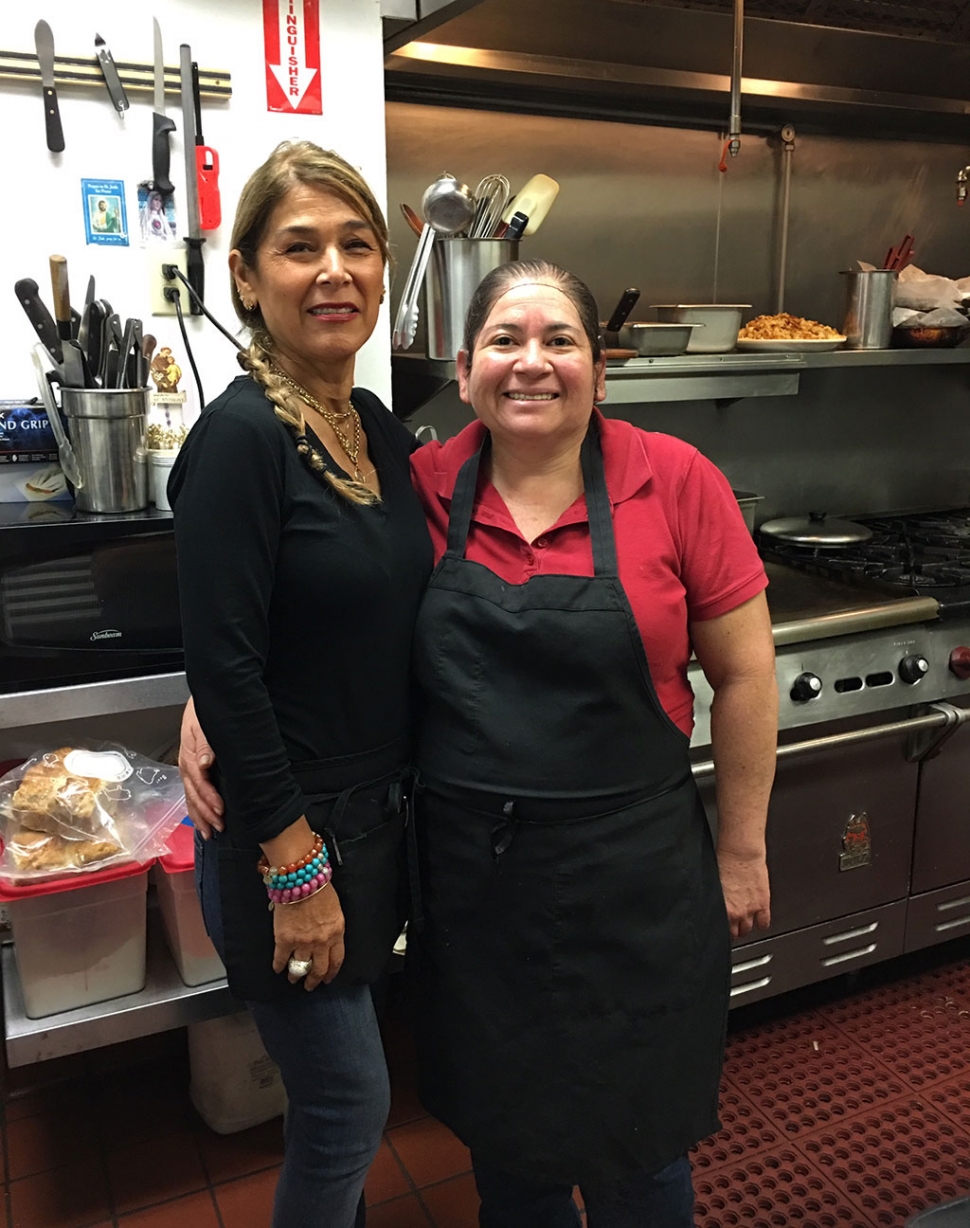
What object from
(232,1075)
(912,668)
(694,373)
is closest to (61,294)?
(694,373)

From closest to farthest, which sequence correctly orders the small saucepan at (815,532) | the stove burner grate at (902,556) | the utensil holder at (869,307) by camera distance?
the stove burner grate at (902,556)
the utensil holder at (869,307)
the small saucepan at (815,532)

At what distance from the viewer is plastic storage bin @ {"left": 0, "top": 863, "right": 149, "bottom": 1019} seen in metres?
1.59

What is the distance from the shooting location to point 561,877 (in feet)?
4.17

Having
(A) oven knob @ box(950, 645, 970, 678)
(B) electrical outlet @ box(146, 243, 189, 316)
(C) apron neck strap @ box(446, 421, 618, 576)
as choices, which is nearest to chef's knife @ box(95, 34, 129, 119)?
(B) electrical outlet @ box(146, 243, 189, 316)

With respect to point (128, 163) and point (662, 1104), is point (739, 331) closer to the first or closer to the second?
point (128, 163)

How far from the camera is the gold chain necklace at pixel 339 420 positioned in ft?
4.03

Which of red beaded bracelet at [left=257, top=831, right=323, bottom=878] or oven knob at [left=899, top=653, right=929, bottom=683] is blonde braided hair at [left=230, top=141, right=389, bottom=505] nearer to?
red beaded bracelet at [left=257, top=831, right=323, bottom=878]

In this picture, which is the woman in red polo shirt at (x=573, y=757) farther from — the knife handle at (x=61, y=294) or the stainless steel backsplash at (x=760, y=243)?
the stainless steel backsplash at (x=760, y=243)

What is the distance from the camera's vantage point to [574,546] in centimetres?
129

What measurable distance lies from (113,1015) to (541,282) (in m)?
1.27

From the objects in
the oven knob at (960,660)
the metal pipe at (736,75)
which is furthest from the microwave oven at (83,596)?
the oven knob at (960,660)

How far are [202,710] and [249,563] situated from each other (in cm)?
17

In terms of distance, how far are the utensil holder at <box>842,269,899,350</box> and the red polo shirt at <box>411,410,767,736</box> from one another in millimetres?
1372

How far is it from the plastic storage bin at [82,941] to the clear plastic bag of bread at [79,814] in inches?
1.4
